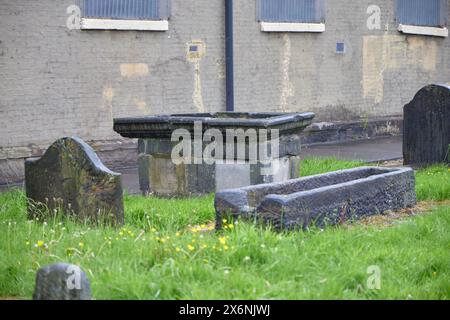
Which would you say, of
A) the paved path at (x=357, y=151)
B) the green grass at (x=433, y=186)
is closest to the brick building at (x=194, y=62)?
the paved path at (x=357, y=151)

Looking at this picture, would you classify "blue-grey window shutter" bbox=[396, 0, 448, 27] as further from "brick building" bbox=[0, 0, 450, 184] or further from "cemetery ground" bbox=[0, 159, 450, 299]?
"cemetery ground" bbox=[0, 159, 450, 299]

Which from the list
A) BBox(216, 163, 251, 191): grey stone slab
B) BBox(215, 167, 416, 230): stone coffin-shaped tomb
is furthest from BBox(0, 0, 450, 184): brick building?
BBox(215, 167, 416, 230): stone coffin-shaped tomb

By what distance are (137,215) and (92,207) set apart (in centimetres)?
89

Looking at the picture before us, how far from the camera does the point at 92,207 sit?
789cm

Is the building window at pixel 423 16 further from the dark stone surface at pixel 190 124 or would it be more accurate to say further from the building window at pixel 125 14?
the dark stone surface at pixel 190 124

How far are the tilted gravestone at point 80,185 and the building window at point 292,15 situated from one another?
28.5 ft

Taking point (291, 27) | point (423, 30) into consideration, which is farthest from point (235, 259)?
point (423, 30)

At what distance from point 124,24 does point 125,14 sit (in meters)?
0.19

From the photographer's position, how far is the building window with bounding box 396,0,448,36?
19094 mm

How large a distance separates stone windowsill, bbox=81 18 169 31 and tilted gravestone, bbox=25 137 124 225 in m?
5.63

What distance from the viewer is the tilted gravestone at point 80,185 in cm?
786

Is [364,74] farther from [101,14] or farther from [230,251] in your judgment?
[230,251]

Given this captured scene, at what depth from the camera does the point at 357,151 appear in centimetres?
1595
